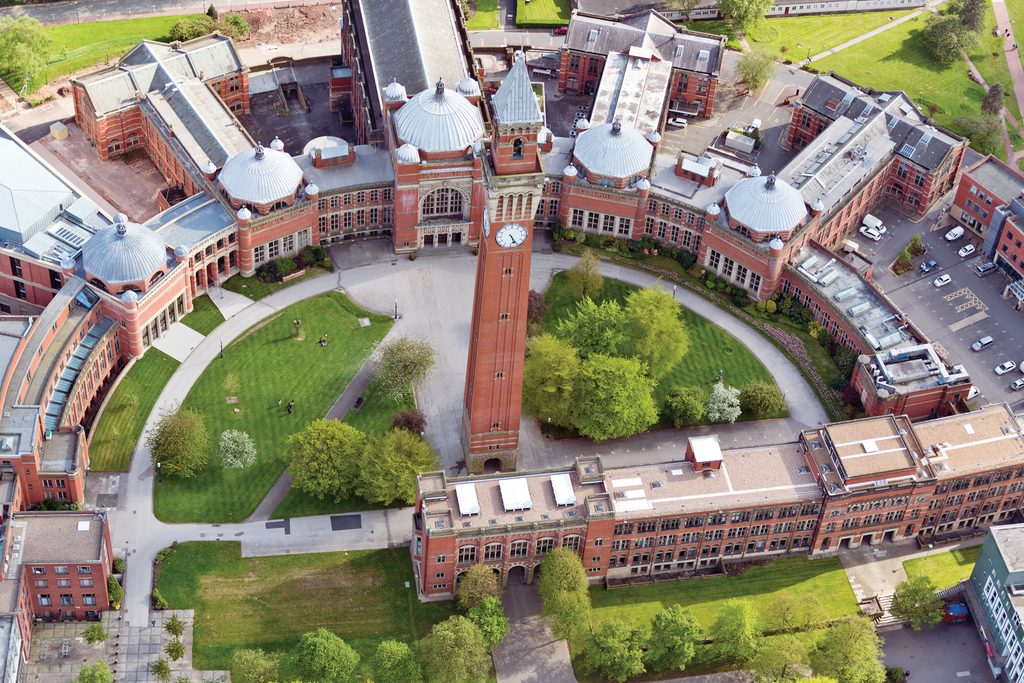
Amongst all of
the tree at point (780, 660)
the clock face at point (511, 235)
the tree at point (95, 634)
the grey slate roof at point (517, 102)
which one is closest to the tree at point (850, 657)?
the tree at point (780, 660)

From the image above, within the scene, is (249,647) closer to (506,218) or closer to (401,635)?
(401,635)

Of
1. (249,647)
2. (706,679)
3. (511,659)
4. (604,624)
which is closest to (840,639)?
(706,679)

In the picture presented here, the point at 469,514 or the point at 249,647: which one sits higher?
the point at 469,514

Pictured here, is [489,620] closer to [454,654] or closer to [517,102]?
[454,654]

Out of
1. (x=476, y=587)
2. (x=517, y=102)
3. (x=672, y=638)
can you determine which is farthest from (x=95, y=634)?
(x=517, y=102)

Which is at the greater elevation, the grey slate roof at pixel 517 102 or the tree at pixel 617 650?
the grey slate roof at pixel 517 102

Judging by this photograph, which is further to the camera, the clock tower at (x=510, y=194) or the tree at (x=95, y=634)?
the tree at (x=95, y=634)

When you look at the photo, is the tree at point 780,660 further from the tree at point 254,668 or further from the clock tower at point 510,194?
the tree at point 254,668

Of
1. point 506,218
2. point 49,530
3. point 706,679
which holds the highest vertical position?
point 506,218
